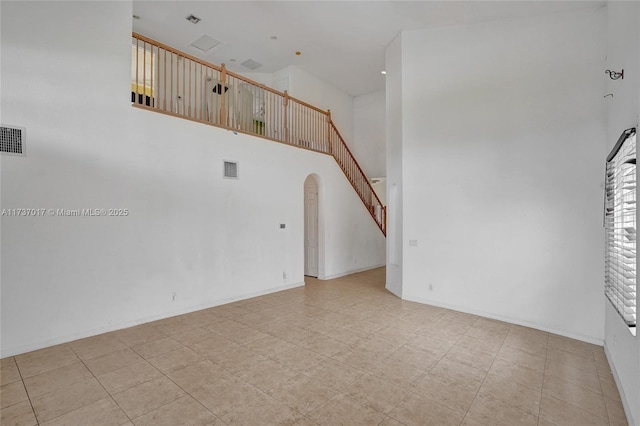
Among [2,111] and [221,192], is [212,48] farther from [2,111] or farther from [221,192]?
[2,111]

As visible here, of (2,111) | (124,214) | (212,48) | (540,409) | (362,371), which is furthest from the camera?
(212,48)

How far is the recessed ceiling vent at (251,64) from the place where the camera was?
25.7 ft

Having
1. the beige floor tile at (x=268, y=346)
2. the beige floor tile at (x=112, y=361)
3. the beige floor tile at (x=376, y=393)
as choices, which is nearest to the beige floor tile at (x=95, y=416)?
the beige floor tile at (x=112, y=361)

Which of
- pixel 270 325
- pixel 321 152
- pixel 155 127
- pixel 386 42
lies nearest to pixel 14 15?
pixel 155 127

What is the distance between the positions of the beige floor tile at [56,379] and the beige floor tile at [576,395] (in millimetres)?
4500

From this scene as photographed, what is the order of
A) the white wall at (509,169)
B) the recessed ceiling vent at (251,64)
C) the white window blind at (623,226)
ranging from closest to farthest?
the white window blind at (623,226)
the white wall at (509,169)
the recessed ceiling vent at (251,64)

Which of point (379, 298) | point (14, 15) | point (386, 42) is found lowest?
Result: point (379, 298)

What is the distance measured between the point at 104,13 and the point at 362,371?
18.4 ft

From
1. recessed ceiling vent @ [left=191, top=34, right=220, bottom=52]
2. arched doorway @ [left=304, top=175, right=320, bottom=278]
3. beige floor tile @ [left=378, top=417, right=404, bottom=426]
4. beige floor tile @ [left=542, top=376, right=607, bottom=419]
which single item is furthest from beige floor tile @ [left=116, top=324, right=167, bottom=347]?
recessed ceiling vent @ [left=191, top=34, right=220, bottom=52]

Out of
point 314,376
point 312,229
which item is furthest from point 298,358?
point 312,229

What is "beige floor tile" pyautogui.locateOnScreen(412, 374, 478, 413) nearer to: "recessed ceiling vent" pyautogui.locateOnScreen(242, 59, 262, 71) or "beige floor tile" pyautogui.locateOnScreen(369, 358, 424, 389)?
"beige floor tile" pyautogui.locateOnScreen(369, 358, 424, 389)

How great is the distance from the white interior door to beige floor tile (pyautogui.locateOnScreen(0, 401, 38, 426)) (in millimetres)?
5768

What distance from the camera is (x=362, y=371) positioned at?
10.2 feet

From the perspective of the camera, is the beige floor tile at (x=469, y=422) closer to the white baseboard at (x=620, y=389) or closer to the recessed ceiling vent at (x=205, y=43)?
the white baseboard at (x=620, y=389)
